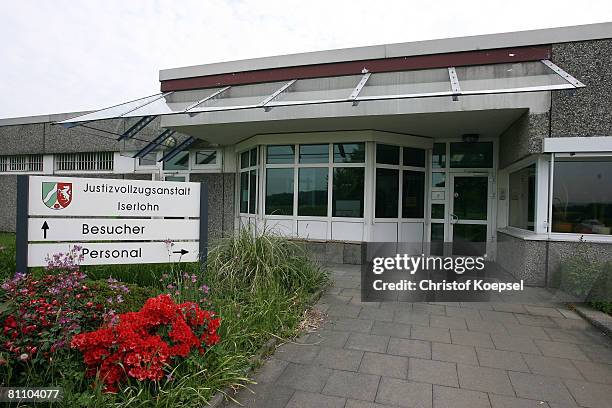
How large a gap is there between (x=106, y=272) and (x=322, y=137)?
5.08m

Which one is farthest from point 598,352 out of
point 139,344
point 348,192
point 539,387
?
point 348,192

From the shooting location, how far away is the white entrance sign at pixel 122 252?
13.6 ft

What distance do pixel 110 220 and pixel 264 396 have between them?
2933 mm

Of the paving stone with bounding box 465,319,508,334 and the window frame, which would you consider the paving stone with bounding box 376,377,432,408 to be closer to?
the paving stone with bounding box 465,319,508,334

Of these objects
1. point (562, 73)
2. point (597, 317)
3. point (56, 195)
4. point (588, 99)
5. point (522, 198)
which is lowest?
point (597, 317)

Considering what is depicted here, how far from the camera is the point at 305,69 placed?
7742 mm

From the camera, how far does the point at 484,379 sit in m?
3.05

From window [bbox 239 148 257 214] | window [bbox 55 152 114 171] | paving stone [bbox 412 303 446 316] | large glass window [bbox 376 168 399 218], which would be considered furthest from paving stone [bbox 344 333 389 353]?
window [bbox 55 152 114 171]

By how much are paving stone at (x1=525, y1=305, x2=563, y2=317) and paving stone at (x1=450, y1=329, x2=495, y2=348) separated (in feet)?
4.32

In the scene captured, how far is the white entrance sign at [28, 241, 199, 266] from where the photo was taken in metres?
4.14

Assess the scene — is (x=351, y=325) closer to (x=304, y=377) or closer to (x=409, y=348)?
(x=409, y=348)

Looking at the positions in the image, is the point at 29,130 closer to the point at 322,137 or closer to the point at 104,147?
the point at 104,147

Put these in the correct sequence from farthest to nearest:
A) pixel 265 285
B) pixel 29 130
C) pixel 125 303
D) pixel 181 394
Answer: pixel 29 130, pixel 265 285, pixel 125 303, pixel 181 394

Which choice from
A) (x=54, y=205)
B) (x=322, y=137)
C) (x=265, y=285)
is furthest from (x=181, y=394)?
(x=322, y=137)
